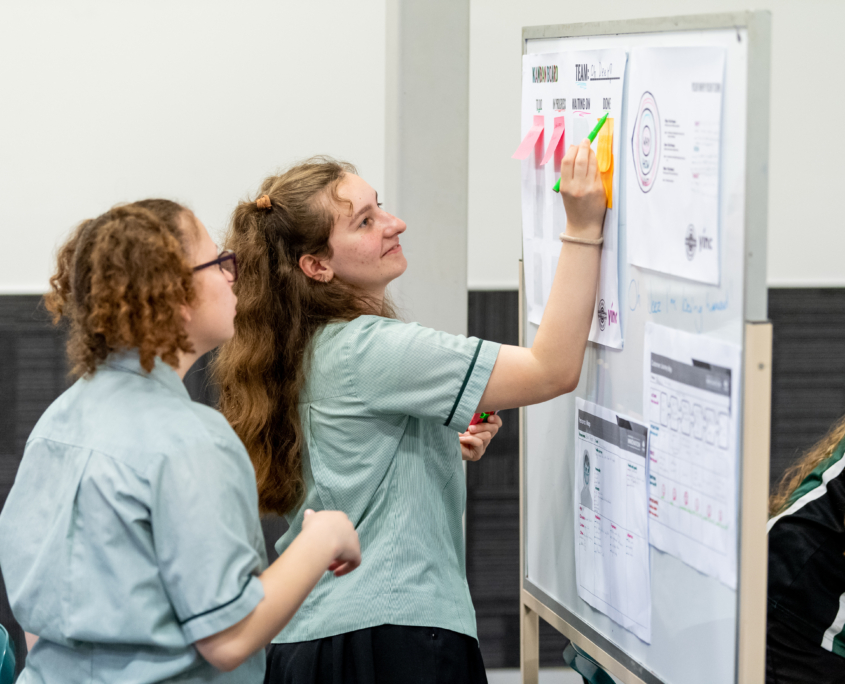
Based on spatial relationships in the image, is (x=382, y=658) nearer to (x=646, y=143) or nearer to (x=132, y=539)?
(x=132, y=539)

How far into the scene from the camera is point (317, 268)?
1.40 m

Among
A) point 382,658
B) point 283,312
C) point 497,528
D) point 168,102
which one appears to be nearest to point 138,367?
point 283,312

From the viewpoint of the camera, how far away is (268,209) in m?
1.42

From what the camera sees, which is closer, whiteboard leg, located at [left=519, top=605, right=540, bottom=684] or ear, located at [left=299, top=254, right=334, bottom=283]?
ear, located at [left=299, top=254, right=334, bottom=283]

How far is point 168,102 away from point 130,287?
1752mm

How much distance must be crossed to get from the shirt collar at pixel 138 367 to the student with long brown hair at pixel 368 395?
1.05 ft

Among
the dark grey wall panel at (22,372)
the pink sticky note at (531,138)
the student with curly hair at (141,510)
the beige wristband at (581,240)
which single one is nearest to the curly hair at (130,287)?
the student with curly hair at (141,510)

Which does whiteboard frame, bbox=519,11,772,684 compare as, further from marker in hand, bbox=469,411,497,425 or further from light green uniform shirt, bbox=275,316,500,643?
marker in hand, bbox=469,411,497,425

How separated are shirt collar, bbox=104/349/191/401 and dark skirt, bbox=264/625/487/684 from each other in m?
0.49

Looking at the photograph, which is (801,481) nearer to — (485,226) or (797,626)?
(797,626)

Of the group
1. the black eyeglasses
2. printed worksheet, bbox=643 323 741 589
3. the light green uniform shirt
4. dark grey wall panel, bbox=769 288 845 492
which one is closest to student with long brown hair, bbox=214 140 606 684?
the light green uniform shirt

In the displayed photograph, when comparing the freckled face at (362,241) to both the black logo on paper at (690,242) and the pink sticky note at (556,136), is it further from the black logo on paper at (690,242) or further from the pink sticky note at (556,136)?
the black logo on paper at (690,242)

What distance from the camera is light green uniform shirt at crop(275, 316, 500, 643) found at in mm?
1238

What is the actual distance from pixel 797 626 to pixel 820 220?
5.69 ft
